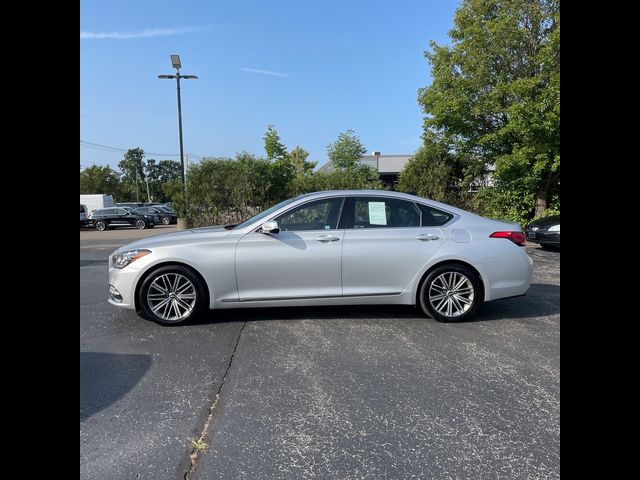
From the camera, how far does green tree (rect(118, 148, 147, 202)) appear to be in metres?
91.8

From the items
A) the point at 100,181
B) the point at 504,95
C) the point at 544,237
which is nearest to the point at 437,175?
the point at 504,95

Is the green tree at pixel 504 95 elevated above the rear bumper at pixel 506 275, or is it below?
above

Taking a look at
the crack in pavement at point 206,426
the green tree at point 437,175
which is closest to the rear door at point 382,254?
the crack in pavement at point 206,426

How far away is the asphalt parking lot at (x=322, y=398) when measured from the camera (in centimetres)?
241

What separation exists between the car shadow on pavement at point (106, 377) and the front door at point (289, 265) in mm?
1359

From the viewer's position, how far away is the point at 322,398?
10.4 feet

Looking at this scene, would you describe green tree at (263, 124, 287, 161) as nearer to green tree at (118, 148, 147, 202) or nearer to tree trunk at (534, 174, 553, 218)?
tree trunk at (534, 174, 553, 218)

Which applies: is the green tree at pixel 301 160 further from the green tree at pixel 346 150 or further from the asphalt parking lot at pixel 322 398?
the asphalt parking lot at pixel 322 398

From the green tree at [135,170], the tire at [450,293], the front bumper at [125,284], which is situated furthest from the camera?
the green tree at [135,170]

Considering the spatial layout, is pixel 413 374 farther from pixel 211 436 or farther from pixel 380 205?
pixel 380 205

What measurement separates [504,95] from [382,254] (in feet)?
37.8
